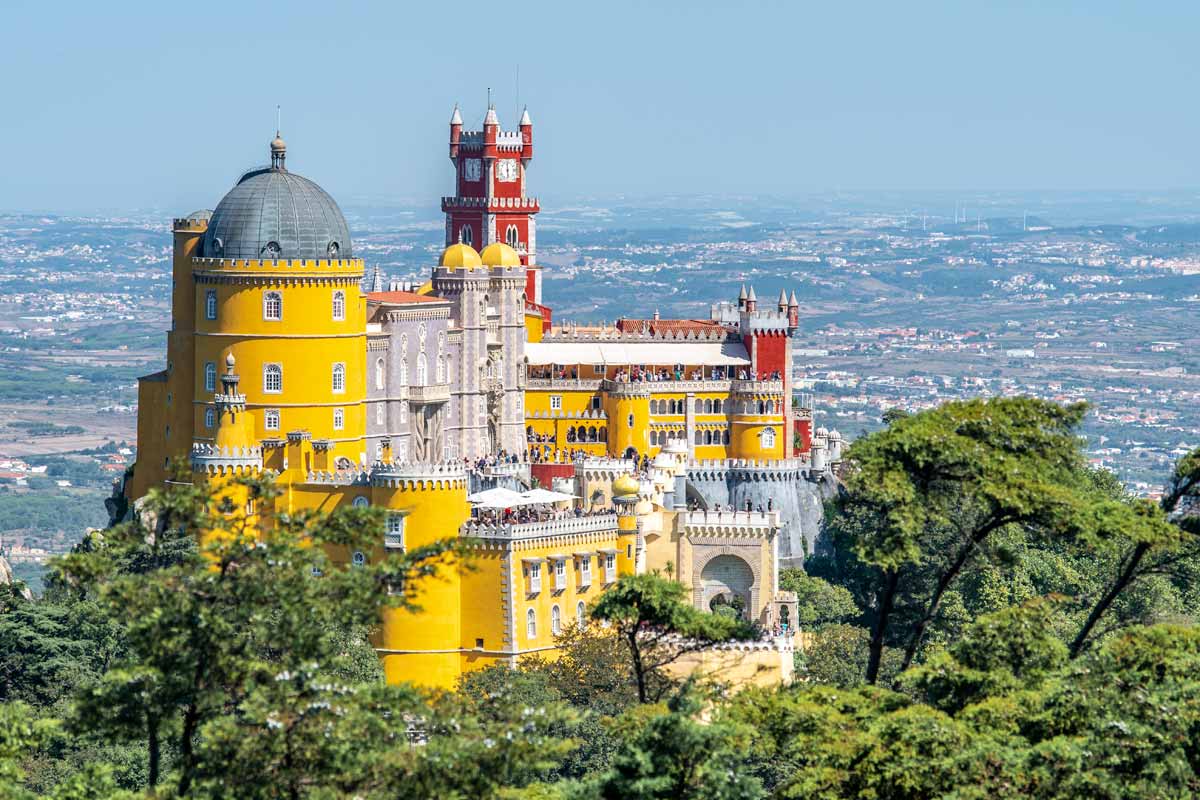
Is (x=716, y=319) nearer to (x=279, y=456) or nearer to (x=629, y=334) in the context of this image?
(x=629, y=334)

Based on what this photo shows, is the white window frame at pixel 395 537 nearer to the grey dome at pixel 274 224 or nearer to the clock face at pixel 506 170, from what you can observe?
the grey dome at pixel 274 224

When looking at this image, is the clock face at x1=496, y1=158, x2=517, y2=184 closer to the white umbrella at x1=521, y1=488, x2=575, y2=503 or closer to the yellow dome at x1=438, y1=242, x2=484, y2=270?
the yellow dome at x1=438, y1=242, x2=484, y2=270

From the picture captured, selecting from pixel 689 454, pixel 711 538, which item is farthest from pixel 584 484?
pixel 689 454

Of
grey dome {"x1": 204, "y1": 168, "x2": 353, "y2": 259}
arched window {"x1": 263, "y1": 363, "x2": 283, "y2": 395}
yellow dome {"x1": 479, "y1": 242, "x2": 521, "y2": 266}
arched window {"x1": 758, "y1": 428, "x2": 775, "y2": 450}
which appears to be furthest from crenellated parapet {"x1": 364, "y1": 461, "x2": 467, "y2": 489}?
arched window {"x1": 758, "y1": 428, "x2": 775, "y2": 450}

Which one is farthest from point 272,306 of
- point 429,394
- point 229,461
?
point 429,394

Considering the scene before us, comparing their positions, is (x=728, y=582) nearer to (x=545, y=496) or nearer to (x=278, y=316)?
(x=545, y=496)
